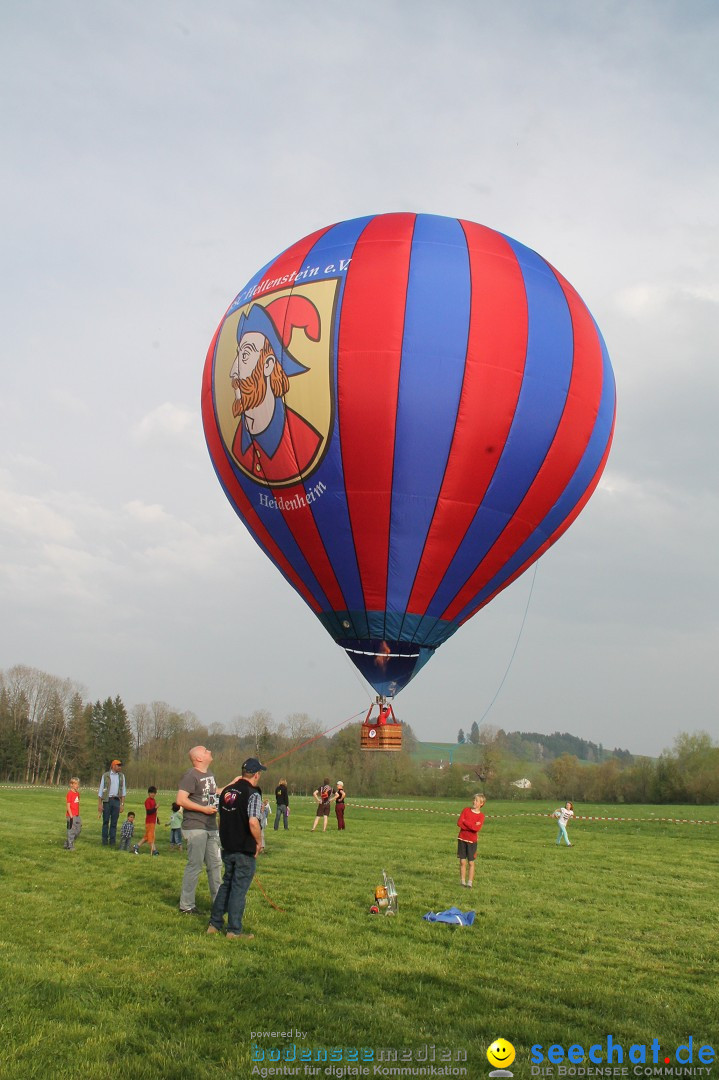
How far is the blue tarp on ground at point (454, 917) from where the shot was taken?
9530 millimetres

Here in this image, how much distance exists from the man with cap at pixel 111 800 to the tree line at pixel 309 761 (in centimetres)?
3672

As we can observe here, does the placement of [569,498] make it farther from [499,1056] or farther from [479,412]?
[499,1056]

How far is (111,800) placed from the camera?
597 inches

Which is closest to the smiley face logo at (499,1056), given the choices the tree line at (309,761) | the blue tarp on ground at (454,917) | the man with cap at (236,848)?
the man with cap at (236,848)

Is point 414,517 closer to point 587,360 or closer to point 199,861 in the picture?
point 587,360

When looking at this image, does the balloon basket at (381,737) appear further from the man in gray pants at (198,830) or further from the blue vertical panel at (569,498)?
the man in gray pants at (198,830)

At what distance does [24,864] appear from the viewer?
12.6 m

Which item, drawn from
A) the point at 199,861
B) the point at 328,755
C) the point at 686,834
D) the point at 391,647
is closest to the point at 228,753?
the point at 328,755

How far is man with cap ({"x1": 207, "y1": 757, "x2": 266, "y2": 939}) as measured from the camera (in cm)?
859

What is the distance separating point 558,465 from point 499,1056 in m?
12.8

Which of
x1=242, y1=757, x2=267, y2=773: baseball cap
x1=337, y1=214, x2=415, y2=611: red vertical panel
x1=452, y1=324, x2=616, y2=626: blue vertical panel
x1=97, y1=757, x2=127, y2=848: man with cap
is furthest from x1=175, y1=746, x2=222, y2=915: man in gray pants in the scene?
x1=452, y1=324, x2=616, y2=626: blue vertical panel

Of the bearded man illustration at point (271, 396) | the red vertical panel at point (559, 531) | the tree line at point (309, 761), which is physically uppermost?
the bearded man illustration at point (271, 396)

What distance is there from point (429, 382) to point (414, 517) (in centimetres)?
260

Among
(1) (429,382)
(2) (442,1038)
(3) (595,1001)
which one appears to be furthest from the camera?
(1) (429,382)
